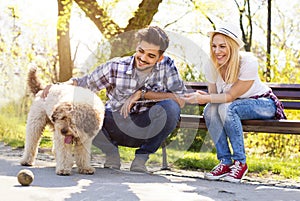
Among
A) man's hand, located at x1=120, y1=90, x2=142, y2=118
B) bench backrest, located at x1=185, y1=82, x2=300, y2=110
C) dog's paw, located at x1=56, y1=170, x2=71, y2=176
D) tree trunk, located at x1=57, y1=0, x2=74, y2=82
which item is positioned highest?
tree trunk, located at x1=57, y1=0, x2=74, y2=82

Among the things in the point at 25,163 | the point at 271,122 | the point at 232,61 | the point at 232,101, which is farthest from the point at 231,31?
the point at 25,163

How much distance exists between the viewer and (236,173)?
4.21m

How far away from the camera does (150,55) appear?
433 centimetres

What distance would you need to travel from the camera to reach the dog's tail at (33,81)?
15.2ft

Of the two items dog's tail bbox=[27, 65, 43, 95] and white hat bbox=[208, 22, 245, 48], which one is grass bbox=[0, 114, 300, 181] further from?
white hat bbox=[208, 22, 245, 48]

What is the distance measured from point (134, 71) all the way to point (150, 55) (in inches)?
12.2

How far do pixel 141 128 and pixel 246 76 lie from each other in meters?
1.05

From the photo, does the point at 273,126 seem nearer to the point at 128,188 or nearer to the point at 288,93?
the point at 288,93

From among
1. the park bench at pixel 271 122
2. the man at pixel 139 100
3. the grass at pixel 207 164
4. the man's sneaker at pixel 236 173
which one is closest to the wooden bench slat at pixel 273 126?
the park bench at pixel 271 122

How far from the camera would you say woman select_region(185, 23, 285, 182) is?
13.9 feet

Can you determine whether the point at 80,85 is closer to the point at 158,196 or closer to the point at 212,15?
the point at 158,196

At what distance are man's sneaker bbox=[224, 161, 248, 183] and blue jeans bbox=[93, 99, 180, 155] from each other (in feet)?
2.14

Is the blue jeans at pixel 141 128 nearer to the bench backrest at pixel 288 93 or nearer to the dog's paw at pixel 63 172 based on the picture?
the dog's paw at pixel 63 172

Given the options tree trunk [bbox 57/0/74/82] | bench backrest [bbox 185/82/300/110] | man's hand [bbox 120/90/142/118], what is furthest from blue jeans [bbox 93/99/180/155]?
tree trunk [bbox 57/0/74/82]
